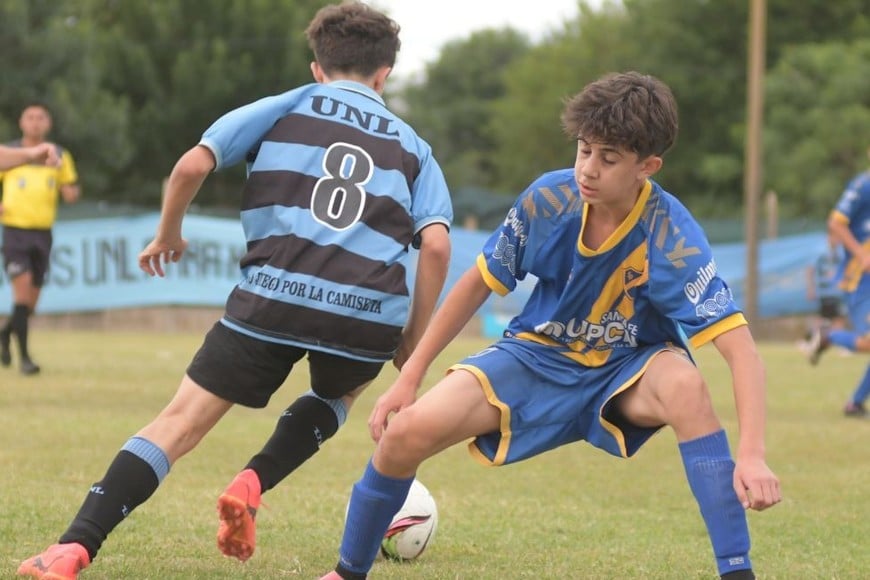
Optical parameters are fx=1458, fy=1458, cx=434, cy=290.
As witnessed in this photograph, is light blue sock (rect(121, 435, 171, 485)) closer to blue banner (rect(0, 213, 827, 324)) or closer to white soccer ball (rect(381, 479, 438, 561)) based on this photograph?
white soccer ball (rect(381, 479, 438, 561))

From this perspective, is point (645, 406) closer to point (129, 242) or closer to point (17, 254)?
point (17, 254)


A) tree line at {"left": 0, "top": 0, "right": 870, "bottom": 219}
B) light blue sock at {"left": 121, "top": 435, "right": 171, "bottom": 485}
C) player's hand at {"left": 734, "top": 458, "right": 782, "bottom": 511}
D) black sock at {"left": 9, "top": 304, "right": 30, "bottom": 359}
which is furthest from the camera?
tree line at {"left": 0, "top": 0, "right": 870, "bottom": 219}

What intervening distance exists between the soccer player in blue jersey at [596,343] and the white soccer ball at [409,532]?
70 centimetres

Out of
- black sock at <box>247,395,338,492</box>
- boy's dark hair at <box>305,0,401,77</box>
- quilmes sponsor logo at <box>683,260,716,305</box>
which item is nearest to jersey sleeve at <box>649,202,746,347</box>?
quilmes sponsor logo at <box>683,260,716,305</box>

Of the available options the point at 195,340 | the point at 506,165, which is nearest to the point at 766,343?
the point at 195,340

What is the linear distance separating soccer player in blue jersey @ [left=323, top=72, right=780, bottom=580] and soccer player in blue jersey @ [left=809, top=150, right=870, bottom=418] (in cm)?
654

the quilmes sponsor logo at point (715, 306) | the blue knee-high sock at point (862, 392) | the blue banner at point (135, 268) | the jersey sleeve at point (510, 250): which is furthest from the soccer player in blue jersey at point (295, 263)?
the blue banner at point (135, 268)

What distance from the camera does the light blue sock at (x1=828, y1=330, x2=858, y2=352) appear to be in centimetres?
1071

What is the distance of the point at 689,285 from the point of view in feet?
13.1

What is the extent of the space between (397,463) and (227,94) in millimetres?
36050

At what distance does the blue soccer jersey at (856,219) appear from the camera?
1043 centimetres

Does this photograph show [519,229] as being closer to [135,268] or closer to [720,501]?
[720,501]

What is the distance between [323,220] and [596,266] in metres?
0.82

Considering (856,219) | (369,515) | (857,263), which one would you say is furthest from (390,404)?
(856,219)
